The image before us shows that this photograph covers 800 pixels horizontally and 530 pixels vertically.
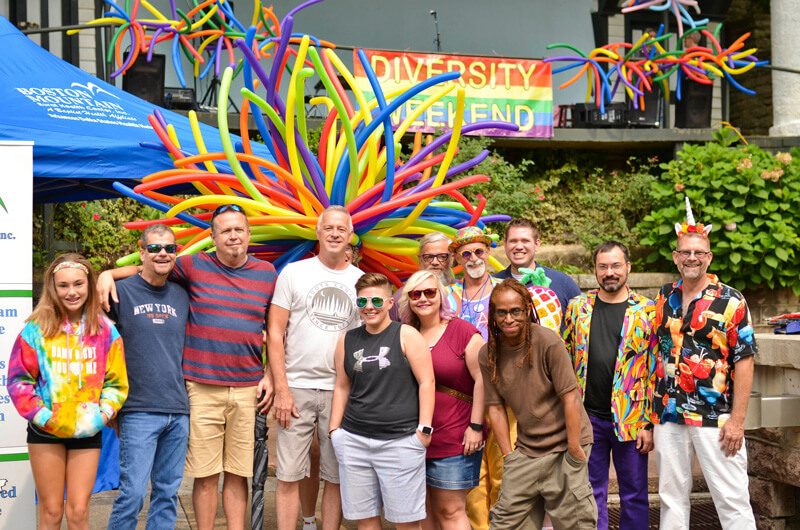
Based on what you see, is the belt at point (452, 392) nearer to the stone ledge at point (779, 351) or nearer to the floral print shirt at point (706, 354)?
the floral print shirt at point (706, 354)

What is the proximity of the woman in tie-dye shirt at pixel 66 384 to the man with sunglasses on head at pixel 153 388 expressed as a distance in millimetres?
130

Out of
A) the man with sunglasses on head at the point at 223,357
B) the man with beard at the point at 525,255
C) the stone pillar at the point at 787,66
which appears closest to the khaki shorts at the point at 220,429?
the man with sunglasses on head at the point at 223,357

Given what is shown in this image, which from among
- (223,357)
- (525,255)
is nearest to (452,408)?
(525,255)

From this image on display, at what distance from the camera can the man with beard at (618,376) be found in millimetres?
3760

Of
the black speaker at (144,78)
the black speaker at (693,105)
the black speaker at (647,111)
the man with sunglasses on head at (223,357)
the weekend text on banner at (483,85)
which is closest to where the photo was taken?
the man with sunglasses on head at (223,357)

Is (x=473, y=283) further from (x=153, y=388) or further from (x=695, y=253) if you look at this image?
(x=153, y=388)

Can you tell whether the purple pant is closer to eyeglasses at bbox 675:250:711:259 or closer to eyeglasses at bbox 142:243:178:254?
eyeglasses at bbox 675:250:711:259

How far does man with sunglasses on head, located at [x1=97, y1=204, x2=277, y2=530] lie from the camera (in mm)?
3688

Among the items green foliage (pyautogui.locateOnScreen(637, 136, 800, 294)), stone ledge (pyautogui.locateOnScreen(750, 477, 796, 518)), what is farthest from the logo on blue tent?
green foliage (pyautogui.locateOnScreen(637, 136, 800, 294))

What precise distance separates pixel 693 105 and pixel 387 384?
903 cm

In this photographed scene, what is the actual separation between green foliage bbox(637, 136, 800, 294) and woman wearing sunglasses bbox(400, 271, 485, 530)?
258 inches

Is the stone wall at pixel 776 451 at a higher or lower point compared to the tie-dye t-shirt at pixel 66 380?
lower

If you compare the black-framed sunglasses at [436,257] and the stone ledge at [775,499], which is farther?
the stone ledge at [775,499]

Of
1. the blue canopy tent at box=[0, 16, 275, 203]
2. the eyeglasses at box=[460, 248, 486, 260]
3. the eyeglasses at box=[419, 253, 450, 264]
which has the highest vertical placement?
the blue canopy tent at box=[0, 16, 275, 203]
